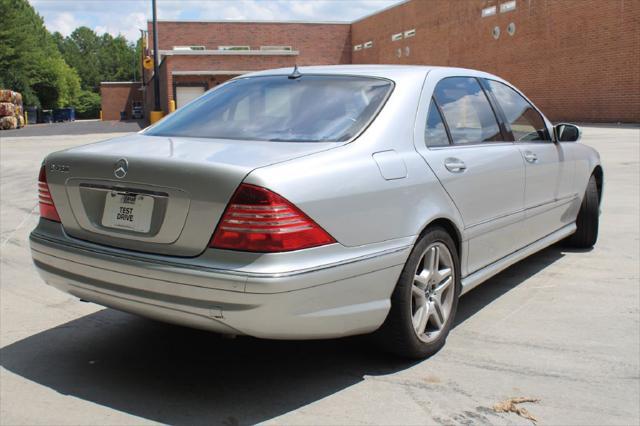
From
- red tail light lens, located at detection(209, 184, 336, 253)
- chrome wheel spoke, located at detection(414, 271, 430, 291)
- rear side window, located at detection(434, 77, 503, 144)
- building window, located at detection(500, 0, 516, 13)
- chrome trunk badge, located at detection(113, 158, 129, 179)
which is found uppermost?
building window, located at detection(500, 0, 516, 13)

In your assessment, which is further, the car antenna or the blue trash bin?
the blue trash bin

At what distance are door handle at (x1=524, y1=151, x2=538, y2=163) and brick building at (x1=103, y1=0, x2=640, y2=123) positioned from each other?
18284mm

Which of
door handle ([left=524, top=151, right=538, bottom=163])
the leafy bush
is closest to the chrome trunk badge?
door handle ([left=524, top=151, right=538, bottom=163])

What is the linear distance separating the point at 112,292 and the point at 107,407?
0.53 m

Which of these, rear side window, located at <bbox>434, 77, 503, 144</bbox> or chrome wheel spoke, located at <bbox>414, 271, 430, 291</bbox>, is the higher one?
rear side window, located at <bbox>434, 77, 503, 144</bbox>

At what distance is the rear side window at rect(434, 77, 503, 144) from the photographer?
13.6 feet

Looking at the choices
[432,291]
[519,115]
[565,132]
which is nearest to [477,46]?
[565,132]

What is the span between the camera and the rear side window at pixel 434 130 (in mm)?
3844

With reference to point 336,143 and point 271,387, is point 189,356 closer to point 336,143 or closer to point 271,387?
point 271,387

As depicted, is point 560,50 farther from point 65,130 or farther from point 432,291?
point 65,130

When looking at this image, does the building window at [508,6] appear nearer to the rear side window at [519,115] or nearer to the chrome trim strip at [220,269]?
the rear side window at [519,115]

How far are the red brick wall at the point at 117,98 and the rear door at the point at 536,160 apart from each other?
68935 mm

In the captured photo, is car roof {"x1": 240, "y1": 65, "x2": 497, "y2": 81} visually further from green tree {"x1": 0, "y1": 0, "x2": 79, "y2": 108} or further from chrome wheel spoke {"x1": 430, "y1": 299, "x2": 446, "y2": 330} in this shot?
green tree {"x1": 0, "y1": 0, "x2": 79, "y2": 108}

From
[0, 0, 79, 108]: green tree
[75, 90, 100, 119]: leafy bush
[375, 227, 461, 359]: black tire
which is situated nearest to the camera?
[375, 227, 461, 359]: black tire
